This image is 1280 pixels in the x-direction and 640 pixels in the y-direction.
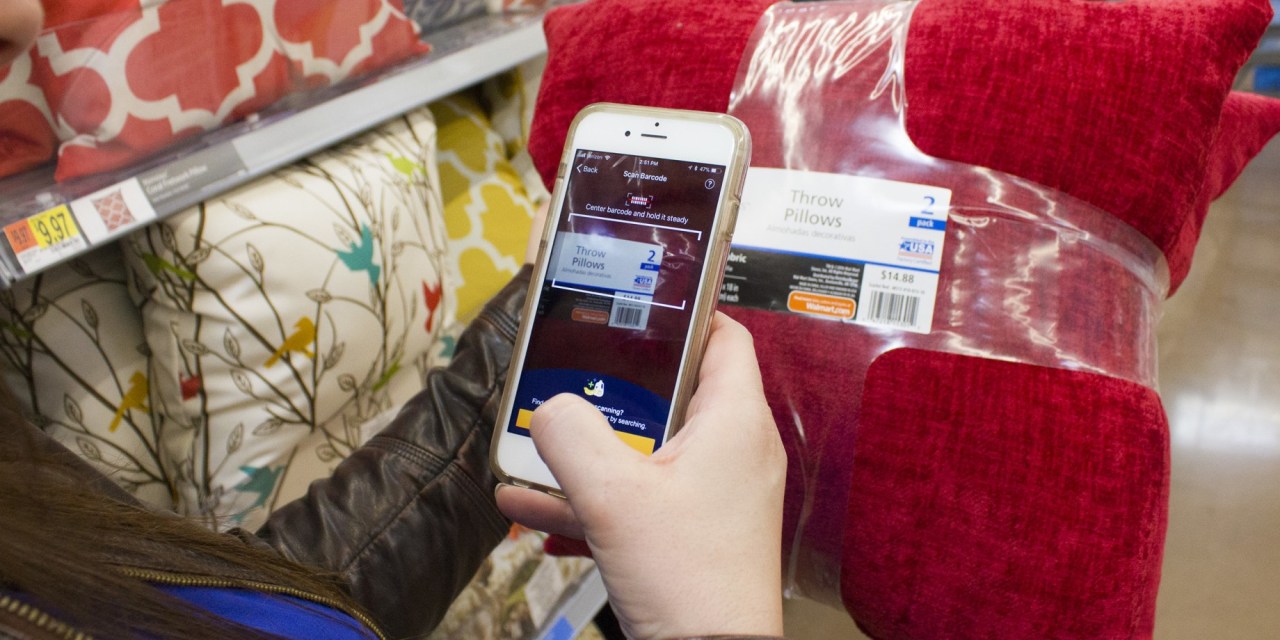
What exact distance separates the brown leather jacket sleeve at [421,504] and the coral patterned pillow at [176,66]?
0.37 meters

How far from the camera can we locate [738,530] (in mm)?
373

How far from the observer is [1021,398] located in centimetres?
47

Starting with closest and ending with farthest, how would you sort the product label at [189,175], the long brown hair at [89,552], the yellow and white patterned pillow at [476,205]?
the long brown hair at [89,552] → the product label at [189,175] → the yellow and white patterned pillow at [476,205]

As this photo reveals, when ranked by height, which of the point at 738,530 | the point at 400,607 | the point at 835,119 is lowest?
the point at 400,607

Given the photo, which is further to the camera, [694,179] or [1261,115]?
[1261,115]

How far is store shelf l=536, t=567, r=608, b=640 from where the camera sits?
878 millimetres

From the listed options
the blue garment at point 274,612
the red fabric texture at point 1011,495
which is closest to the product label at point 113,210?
the blue garment at point 274,612

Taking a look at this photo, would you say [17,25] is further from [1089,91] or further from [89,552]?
[1089,91]

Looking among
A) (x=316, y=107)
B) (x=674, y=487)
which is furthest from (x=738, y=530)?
(x=316, y=107)

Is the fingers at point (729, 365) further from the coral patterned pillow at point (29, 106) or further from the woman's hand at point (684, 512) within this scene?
the coral patterned pillow at point (29, 106)

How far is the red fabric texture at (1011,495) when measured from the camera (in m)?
0.46

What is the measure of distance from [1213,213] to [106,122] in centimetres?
136

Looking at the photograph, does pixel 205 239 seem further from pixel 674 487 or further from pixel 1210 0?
pixel 1210 0

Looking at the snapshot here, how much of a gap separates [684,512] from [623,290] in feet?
0.51
